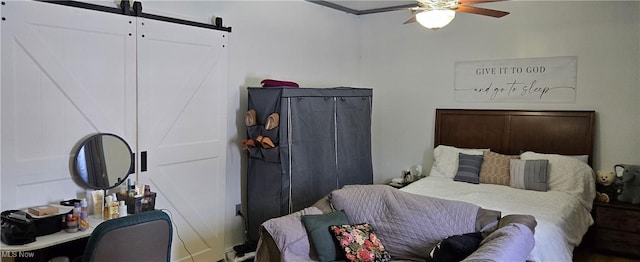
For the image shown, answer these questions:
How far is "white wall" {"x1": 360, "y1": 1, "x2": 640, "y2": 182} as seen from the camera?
424 centimetres

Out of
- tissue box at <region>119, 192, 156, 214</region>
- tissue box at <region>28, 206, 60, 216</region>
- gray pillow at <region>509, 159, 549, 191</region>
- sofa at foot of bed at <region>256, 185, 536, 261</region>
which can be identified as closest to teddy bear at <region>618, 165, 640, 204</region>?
gray pillow at <region>509, 159, 549, 191</region>

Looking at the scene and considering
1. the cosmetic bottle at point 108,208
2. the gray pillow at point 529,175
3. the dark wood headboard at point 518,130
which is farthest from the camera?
the dark wood headboard at point 518,130

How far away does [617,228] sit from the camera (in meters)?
4.04

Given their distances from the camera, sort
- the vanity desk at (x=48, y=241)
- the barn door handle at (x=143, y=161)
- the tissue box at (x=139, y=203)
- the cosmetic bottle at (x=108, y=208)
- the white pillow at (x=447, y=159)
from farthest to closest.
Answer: the white pillow at (x=447, y=159) < the barn door handle at (x=143, y=161) < the tissue box at (x=139, y=203) < the cosmetic bottle at (x=108, y=208) < the vanity desk at (x=48, y=241)

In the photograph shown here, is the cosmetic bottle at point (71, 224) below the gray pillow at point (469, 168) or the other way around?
below

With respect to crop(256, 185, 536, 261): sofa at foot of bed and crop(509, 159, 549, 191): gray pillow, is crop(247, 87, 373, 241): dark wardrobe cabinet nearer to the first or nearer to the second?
crop(256, 185, 536, 261): sofa at foot of bed

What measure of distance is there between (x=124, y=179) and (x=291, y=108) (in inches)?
56.8

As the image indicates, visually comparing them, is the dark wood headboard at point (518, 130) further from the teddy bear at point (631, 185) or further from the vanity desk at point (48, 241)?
the vanity desk at point (48, 241)

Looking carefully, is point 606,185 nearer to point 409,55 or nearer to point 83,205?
point 409,55

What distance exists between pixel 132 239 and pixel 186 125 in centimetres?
152

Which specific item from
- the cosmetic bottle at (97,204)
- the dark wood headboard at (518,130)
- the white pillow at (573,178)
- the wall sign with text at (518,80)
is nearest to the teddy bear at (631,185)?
the white pillow at (573,178)

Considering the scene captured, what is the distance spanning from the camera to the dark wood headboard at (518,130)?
440 centimetres

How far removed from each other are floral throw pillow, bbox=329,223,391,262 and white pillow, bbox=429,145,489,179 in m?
2.13

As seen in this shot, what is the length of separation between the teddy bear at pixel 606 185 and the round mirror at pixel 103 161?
13.3 ft
